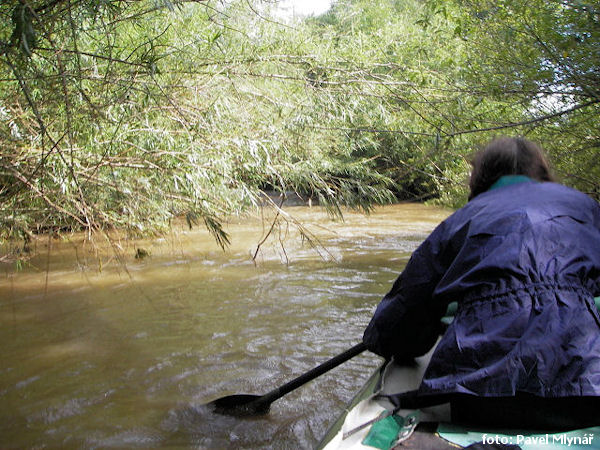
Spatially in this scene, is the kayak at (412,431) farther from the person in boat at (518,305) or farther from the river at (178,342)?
the river at (178,342)

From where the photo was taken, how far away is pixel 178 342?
203 inches

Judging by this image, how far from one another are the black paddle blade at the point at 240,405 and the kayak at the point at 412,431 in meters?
1.41

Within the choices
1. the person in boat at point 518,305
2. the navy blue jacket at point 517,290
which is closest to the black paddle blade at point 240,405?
the person in boat at point 518,305

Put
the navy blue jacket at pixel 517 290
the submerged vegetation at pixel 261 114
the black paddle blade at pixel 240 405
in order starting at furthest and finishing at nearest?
the submerged vegetation at pixel 261 114 → the black paddle blade at pixel 240 405 → the navy blue jacket at pixel 517 290

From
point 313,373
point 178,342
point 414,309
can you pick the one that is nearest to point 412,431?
point 414,309

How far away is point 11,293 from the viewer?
23.0 ft

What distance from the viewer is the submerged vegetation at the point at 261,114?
12.6ft

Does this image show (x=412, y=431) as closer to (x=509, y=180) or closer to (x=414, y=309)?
(x=414, y=309)

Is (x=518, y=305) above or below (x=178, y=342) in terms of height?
above

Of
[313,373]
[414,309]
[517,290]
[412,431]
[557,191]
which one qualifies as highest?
[557,191]

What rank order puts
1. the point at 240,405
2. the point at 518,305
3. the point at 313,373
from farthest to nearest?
the point at 240,405 → the point at 313,373 → the point at 518,305

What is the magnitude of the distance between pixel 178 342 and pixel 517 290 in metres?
4.05

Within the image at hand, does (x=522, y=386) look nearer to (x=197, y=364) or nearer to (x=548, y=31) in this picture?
(x=548, y=31)

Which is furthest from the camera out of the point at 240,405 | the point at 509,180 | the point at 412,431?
the point at 240,405
